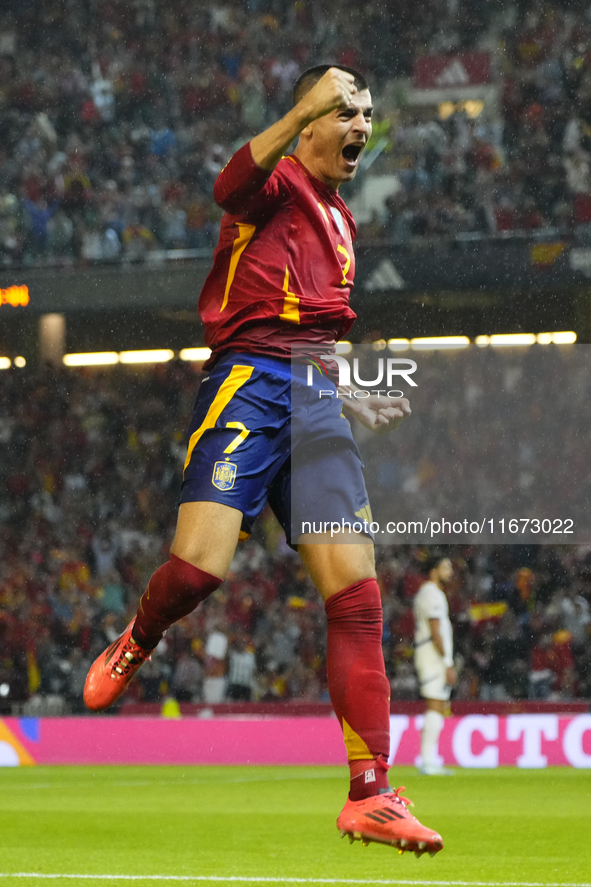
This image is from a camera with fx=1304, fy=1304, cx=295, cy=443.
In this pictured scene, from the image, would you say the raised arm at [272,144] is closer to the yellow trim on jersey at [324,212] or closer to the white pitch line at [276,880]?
the yellow trim on jersey at [324,212]

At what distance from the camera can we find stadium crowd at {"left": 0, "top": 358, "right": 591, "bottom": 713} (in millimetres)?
13555

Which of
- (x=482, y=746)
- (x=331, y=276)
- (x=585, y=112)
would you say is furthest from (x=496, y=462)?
(x=331, y=276)

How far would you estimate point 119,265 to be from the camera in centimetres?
1541

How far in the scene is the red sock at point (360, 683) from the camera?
3.34 metres

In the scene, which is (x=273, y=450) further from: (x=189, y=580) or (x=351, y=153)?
(x=351, y=153)

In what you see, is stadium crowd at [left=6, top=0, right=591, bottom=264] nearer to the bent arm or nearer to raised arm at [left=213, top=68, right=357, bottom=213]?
the bent arm

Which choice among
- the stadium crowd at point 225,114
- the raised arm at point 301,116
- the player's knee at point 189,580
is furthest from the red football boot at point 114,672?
the stadium crowd at point 225,114

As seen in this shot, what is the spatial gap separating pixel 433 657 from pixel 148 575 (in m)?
5.91

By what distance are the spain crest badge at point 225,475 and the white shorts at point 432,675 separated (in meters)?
6.98

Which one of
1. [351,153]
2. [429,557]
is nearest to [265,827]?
[351,153]

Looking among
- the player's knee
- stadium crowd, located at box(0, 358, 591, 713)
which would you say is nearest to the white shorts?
stadium crowd, located at box(0, 358, 591, 713)

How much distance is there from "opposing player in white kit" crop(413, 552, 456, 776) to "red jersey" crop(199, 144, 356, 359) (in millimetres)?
6703

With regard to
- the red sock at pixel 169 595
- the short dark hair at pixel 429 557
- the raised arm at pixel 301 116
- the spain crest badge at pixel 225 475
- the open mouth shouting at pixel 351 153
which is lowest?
the red sock at pixel 169 595

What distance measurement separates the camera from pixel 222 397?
3.45m
